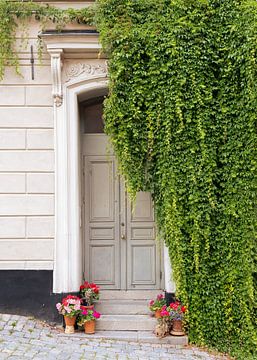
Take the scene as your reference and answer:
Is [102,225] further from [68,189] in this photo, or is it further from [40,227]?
[40,227]

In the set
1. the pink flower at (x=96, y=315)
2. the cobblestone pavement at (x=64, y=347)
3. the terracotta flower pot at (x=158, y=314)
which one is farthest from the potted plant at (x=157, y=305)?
the pink flower at (x=96, y=315)

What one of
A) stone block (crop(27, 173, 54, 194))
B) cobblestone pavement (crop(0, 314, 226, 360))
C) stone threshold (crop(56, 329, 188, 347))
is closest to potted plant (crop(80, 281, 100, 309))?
stone threshold (crop(56, 329, 188, 347))

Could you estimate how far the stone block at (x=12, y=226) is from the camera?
6426mm

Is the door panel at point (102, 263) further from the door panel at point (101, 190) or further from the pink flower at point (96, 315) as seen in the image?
the pink flower at point (96, 315)

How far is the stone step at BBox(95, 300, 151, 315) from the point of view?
255 inches

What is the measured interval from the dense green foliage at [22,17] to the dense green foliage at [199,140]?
2.45ft

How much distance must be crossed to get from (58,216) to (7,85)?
226 centimetres

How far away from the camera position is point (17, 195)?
648cm

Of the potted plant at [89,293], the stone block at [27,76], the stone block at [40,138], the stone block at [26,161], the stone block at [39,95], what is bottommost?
the potted plant at [89,293]

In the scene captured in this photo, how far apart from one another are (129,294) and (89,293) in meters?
0.84

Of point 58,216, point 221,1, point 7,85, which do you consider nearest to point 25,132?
point 7,85

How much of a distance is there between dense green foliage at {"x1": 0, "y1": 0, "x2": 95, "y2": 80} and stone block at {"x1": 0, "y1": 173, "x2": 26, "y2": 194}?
5.21 feet

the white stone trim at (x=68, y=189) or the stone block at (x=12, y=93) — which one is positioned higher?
the stone block at (x=12, y=93)

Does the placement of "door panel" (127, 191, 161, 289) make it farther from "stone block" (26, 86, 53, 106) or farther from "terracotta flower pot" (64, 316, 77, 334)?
"stone block" (26, 86, 53, 106)
